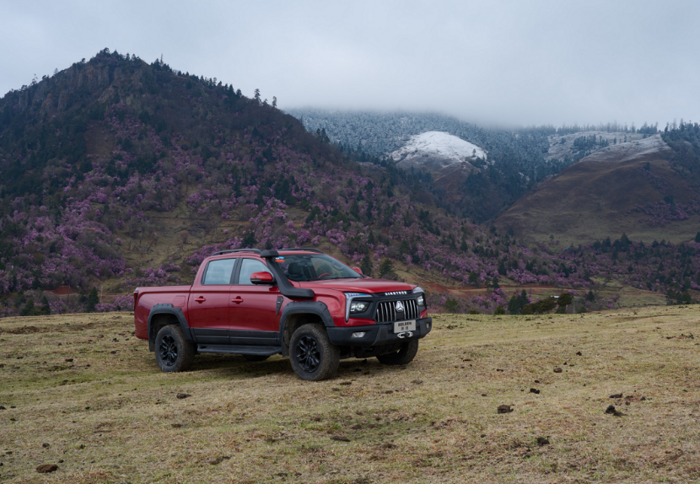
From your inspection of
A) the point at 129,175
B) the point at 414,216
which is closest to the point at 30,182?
the point at 129,175

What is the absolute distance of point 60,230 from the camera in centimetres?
6406

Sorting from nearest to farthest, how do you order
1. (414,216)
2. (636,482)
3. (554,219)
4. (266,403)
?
1. (636,482)
2. (266,403)
3. (414,216)
4. (554,219)

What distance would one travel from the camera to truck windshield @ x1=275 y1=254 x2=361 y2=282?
857cm

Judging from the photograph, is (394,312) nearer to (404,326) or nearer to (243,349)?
(404,326)

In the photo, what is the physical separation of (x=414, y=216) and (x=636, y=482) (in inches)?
3287

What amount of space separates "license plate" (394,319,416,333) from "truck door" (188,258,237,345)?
9.65 ft

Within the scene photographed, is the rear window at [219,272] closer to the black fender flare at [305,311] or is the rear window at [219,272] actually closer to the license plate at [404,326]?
the black fender flare at [305,311]

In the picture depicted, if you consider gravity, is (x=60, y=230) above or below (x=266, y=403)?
above

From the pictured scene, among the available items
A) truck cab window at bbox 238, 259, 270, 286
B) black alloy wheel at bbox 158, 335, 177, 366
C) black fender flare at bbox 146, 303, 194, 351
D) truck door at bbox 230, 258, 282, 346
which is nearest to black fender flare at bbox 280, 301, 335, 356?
truck door at bbox 230, 258, 282, 346

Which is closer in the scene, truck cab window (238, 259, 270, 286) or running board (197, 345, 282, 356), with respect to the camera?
running board (197, 345, 282, 356)

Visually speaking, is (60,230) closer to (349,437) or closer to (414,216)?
(414,216)

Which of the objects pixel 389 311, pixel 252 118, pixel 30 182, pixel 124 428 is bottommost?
pixel 124 428

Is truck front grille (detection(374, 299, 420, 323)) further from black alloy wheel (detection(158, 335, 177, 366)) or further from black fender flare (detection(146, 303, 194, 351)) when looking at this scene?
black alloy wheel (detection(158, 335, 177, 366))

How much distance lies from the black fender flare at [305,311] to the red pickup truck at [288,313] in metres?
0.02
